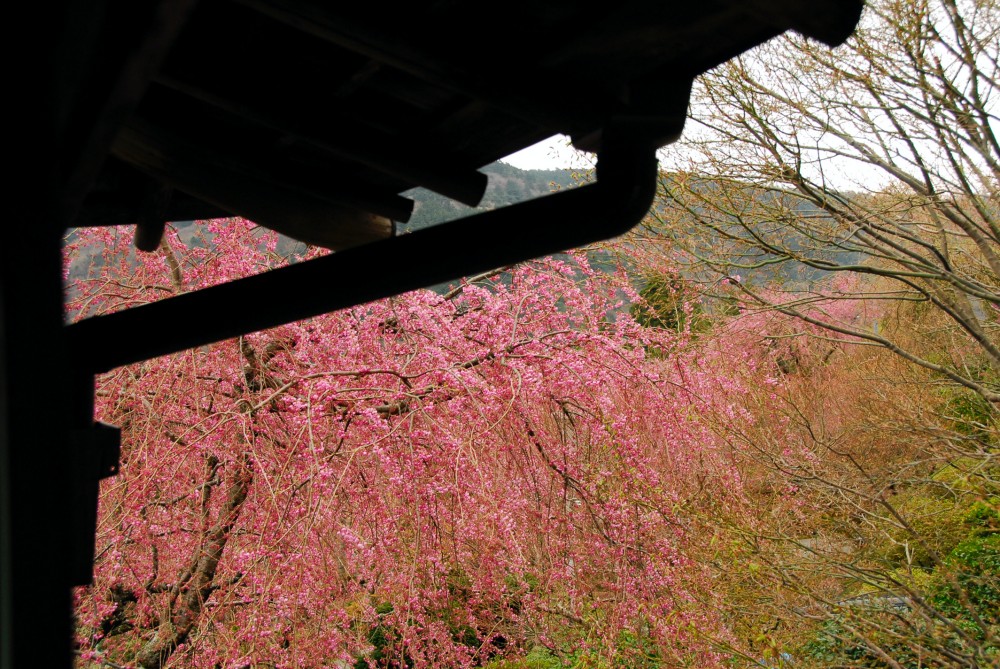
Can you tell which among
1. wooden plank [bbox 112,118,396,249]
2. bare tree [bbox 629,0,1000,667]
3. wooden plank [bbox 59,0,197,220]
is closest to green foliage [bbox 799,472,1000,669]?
bare tree [bbox 629,0,1000,667]

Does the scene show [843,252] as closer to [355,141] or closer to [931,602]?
[931,602]

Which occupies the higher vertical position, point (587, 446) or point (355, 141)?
point (355, 141)

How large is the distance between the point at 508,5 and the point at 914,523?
6.64 m

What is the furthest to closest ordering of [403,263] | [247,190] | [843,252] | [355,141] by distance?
[843,252] → [247,190] → [355,141] → [403,263]

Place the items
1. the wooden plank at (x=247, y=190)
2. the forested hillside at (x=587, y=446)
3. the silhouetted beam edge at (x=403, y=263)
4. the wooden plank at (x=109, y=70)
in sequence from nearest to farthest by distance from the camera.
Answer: the wooden plank at (x=109, y=70) → the silhouetted beam edge at (x=403, y=263) → the wooden plank at (x=247, y=190) → the forested hillside at (x=587, y=446)

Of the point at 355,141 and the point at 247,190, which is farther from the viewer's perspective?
the point at 247,190

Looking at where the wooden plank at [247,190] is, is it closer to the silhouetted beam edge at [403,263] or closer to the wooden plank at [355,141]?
the wooden plank at [355,141]

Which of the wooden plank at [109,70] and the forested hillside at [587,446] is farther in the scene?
the forested hillside at [587,446]

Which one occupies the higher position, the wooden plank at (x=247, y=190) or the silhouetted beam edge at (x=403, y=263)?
the wooden plank at (x=247, y=190)

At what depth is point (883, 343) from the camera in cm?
602

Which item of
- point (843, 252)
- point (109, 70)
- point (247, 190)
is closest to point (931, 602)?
point (843, 252)

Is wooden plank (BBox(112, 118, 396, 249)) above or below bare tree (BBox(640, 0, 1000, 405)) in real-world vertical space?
below

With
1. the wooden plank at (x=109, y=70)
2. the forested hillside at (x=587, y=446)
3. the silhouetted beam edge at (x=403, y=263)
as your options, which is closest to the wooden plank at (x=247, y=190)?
the silhouetted beam edge at (x=403, y=263)

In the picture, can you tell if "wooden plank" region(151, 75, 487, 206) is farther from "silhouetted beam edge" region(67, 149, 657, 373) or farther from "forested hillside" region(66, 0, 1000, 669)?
"forested hillside" region(66, 0, 1000, 669)
